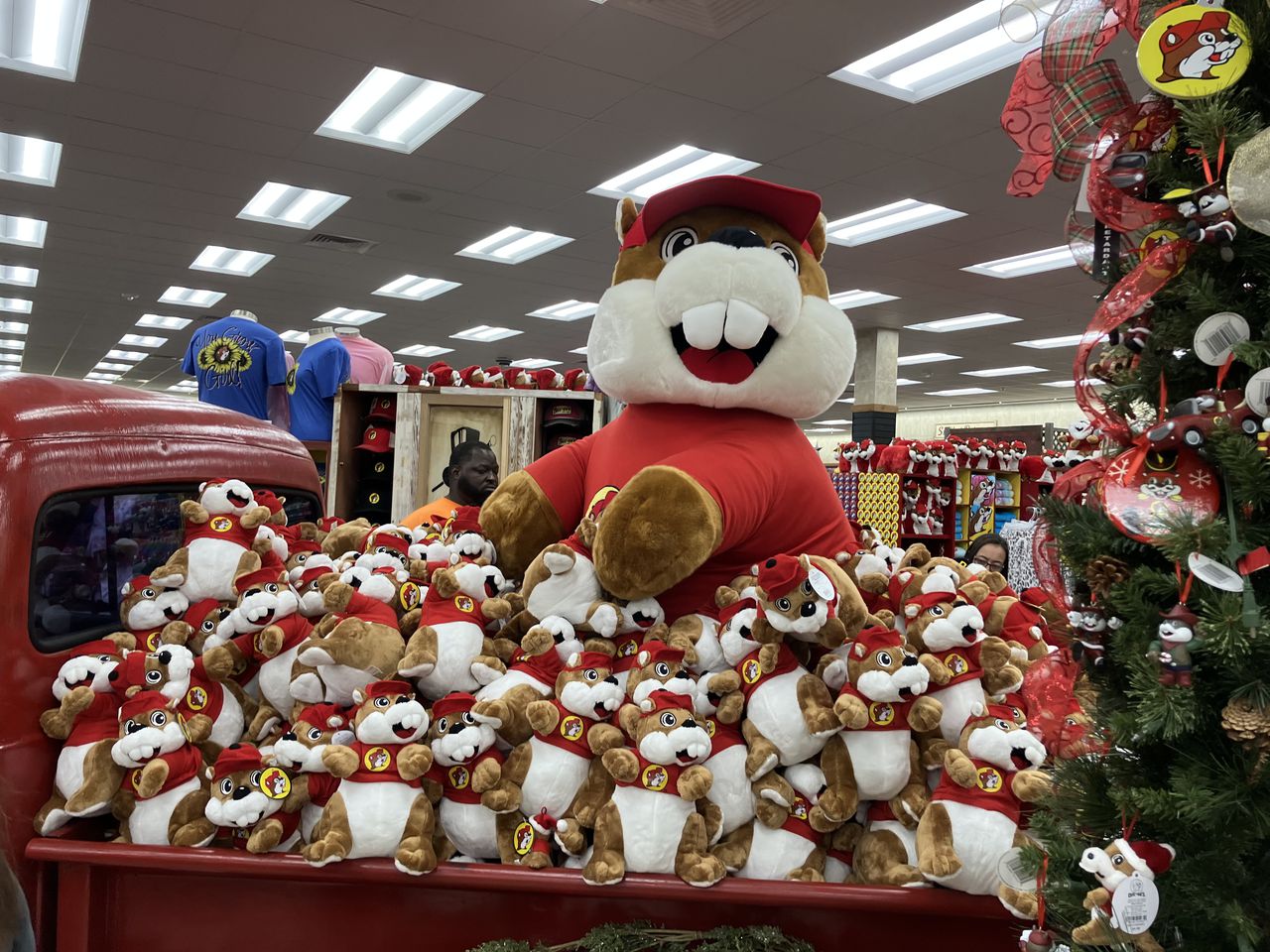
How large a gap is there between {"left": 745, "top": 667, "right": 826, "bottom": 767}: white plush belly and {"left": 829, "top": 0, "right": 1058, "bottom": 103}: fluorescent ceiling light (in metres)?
4.19

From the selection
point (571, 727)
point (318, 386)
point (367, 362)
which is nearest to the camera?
point (571, 727)

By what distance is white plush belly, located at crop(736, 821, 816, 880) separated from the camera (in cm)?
159

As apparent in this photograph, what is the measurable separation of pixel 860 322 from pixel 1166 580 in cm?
1162

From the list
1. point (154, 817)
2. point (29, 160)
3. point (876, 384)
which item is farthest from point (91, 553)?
point (876, 384)

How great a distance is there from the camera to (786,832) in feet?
5.32

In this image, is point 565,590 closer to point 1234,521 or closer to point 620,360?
point 620,360

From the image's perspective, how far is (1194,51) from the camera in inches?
39.0

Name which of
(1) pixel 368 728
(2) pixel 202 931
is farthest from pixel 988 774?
(2) pixel 202 931

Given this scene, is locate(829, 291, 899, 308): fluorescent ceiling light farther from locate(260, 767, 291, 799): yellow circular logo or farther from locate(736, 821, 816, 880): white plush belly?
locate(260, 767, 291, 799): yellow circular logo

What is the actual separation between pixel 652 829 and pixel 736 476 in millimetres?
744

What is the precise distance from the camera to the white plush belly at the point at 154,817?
1.69 meters

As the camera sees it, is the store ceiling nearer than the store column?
Yes

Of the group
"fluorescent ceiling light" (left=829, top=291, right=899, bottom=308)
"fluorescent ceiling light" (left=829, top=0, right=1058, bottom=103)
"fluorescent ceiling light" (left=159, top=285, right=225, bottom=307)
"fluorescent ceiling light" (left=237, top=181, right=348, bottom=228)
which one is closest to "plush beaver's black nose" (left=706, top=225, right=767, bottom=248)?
"fluorescent ceiling light" (left=829, top=0, right=1058, bottom=103)

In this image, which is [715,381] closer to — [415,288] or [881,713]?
[881,713]
